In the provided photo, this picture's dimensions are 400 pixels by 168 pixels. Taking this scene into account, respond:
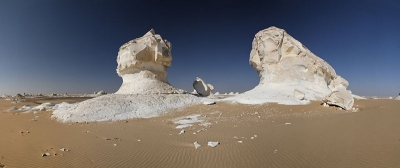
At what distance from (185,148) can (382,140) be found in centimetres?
611

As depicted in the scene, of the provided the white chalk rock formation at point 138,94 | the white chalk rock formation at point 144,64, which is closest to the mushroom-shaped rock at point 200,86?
the white chalk rock formation at point 138,94

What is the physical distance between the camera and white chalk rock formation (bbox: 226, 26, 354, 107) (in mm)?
19281

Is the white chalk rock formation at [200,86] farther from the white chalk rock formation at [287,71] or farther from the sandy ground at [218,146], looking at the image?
the sandy ground at [218,146]

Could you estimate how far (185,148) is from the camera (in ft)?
21.9

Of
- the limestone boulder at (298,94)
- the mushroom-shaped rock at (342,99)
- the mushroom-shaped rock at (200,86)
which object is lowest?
the mushroom-shaped rock at (342,99)

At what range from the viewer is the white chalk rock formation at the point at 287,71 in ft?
63.3

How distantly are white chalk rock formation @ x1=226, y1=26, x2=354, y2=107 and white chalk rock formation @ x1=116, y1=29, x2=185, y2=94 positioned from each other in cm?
754

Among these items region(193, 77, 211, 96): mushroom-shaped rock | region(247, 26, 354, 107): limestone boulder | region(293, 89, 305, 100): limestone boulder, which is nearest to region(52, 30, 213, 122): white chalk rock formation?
region(193, 77, 211, 96): mushroom-shaped rock

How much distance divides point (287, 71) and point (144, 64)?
13.8 meters

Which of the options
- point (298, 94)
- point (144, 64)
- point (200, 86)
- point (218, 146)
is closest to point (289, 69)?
point (298, 94)

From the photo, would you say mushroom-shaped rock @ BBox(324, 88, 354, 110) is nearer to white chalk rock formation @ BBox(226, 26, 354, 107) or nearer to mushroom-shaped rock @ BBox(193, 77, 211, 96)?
white chalk rock formation @ BBox(226, 26, 354, 107)

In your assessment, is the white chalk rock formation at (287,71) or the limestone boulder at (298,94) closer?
the limestone boulder at (298,94)

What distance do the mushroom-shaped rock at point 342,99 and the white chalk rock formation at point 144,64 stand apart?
12504mm

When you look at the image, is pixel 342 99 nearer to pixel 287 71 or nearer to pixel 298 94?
pixel 298 94
